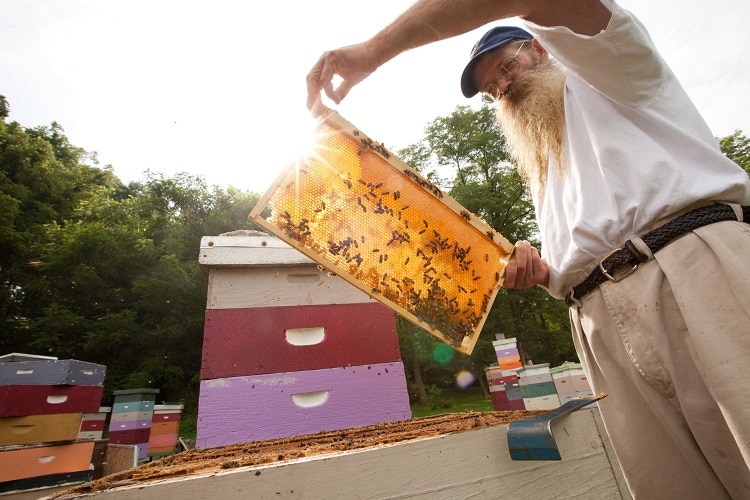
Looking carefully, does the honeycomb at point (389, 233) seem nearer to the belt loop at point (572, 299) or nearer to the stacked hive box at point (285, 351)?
the belt loop at point (572, 299)

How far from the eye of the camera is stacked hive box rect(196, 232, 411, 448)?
253cm

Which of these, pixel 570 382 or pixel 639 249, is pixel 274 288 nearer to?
pixel 639 249

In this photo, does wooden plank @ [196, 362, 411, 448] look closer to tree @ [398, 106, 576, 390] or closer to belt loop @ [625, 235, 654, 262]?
belt loop @ [625, 235, 654, 262]

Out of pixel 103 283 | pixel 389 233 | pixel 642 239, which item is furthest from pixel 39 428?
pixel 103 283

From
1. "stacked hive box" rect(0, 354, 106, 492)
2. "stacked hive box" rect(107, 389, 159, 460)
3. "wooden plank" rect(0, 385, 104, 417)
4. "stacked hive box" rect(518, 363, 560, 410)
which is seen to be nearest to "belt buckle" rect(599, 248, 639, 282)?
"stacked hive box" rect(0, 354, 106, 492)

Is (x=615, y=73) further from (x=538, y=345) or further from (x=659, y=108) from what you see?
(x=538, y=345)

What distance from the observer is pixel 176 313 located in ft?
61.9

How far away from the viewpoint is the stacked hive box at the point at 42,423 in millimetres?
3533

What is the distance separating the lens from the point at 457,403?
19.1m

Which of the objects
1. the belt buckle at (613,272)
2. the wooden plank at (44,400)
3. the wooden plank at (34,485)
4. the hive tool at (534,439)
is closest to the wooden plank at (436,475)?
the hive tool at (534,439)

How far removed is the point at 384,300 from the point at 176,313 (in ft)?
65.4

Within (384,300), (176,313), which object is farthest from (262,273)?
(176,313)

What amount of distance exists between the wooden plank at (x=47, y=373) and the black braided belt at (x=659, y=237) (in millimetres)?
→ 5350

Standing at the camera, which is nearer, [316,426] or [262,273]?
[316,426]
